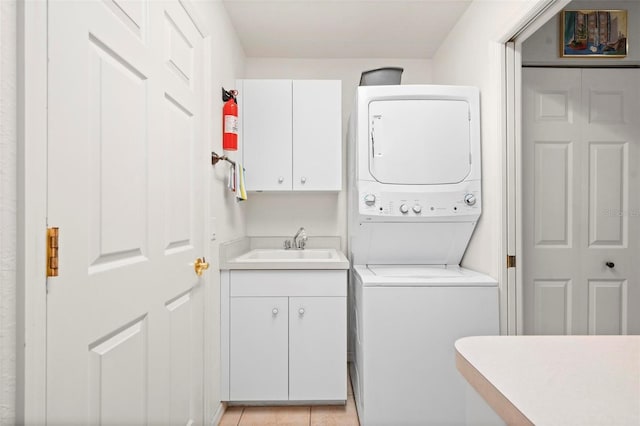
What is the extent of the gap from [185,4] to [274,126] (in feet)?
3.50

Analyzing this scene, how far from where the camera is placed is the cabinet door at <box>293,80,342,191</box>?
2.58 meters

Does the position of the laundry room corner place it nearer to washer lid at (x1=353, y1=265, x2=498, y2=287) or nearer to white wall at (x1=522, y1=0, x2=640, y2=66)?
washer lid at (x1=353, y1=265, x2=498, y2=287)

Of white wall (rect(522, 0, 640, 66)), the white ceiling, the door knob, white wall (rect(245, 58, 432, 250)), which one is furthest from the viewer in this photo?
white wall (rect(245, 58, 432, 250))

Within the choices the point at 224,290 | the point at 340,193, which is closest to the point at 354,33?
the point at 340,193

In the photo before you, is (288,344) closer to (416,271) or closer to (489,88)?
(416,271)

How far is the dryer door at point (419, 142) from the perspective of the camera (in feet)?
7.09

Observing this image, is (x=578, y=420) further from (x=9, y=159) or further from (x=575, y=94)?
(x=575, y=94)

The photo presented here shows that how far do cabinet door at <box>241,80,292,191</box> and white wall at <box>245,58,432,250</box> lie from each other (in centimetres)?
40

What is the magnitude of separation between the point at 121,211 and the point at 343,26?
2.06m

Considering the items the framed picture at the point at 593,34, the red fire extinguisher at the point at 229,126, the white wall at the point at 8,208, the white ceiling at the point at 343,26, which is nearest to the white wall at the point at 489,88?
the white ceiling at the point at 343,26

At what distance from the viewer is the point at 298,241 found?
291 centimetres

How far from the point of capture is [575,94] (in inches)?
83.3

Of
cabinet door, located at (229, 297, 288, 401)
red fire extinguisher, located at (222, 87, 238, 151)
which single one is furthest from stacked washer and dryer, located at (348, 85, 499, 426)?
red fire extinguisher, located at (222, 87, 238, 151)

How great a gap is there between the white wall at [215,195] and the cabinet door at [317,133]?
1.62ft
